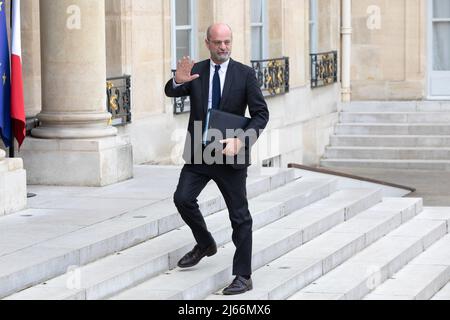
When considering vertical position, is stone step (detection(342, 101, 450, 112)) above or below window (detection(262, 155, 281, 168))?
above

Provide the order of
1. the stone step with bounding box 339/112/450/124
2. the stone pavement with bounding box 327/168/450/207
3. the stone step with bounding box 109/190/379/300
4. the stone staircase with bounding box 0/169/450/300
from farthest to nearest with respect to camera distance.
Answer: the stone step with bounding box 339/112/450/124, the stone pavement with bounding box 327/168/450/207, the stone step with bounding box 109/190/379/300, the stone staircase with bounding box 0/169/450/300

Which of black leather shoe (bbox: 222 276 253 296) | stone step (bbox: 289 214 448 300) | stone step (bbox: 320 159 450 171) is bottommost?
stone step (bbox: 320 159 450 171)

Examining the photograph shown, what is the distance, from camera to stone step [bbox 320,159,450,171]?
785 inches

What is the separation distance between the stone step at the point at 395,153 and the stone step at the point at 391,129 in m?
0.53

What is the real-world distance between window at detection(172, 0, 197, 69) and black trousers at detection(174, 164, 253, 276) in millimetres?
7062

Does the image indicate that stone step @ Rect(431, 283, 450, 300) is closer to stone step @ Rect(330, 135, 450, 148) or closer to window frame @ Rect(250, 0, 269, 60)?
window frame @ Rect(250, 0, 269, 60)

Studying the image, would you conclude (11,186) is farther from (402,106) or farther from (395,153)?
(402,106)

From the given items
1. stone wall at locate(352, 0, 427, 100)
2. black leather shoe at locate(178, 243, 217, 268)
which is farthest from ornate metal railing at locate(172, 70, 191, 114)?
stone wall at locate(352, 0, 427, 100)

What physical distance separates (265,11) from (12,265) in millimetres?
11367

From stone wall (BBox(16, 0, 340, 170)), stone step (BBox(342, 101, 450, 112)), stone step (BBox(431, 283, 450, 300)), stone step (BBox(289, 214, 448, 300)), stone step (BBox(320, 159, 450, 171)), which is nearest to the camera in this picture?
stone step (BBox(289, 214, 448, 300))

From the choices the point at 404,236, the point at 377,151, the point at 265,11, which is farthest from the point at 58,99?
the point at 377,151

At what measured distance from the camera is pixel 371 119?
21.4m

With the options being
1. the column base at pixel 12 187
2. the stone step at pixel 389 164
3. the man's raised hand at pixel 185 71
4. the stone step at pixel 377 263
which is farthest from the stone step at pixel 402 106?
the man's raised hand at pixel 185 71

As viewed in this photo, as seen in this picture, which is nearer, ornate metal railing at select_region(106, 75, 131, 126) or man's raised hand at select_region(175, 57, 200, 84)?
man's raised hand at select_region(175, 57, 200, 84)
